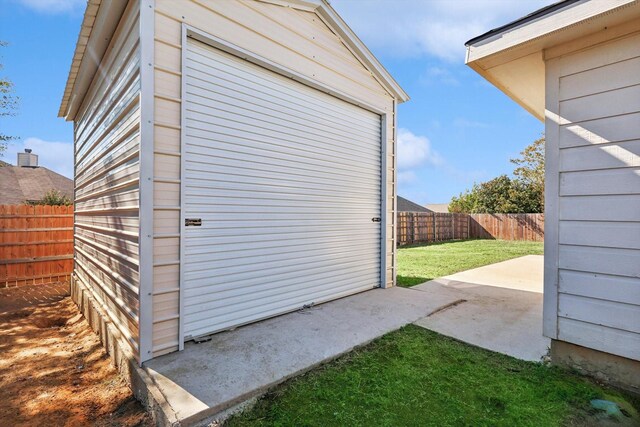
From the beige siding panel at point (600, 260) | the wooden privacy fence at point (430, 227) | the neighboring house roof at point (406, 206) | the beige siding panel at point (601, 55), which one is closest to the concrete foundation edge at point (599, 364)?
the beige siding panel at point (600, 260)

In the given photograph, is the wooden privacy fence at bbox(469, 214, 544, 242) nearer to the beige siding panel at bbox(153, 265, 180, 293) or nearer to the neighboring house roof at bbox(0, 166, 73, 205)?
the beige siding panel at bbox(153, 265, 180, 293)

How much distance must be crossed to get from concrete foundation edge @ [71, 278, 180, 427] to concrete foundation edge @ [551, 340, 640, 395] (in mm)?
2920

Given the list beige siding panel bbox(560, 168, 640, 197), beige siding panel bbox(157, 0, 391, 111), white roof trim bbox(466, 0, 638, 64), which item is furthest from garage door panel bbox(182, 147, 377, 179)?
beige siding panel bbox(560, 168, 640, 197)

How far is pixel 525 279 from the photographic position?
596 cm

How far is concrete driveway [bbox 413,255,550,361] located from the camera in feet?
9.63

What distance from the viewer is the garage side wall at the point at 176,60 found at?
250 centimetres

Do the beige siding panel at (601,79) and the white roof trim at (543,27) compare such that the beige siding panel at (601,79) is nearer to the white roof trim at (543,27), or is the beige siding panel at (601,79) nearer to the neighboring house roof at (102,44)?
the white roof trim at (543,27)

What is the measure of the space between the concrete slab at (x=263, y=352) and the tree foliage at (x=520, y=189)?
767 inches

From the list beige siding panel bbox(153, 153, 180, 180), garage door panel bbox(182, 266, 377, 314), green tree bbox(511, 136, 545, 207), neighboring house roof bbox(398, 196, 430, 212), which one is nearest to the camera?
beige siding panel bbox(153, 153, 180, 180)

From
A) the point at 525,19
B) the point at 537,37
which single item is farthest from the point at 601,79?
the point at 525,19

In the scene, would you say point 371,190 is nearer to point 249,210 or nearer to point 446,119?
point 249,210

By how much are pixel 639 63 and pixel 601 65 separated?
0.68 ft

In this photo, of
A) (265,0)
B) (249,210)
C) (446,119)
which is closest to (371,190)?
(249,210)

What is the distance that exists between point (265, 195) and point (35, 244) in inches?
258
